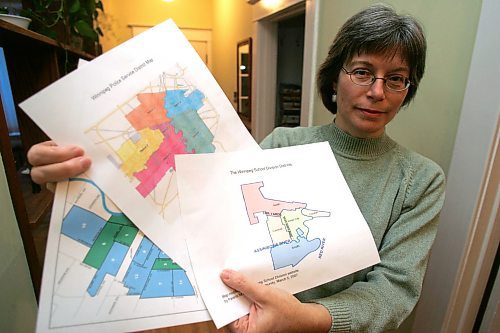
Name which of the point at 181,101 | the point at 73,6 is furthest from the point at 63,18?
Answer: the point at 181,101

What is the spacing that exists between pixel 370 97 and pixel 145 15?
3998 mm

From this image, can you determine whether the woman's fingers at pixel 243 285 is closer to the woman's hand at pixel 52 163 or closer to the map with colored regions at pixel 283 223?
the map with colored regions at pixel 283 223

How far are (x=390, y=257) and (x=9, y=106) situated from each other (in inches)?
49.5

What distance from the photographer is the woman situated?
1.43 ft

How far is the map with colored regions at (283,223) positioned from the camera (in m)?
0.45

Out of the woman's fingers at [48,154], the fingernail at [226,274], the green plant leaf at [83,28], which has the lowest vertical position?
the fingernail at [226,274]

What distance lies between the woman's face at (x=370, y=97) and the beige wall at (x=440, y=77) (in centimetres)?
37

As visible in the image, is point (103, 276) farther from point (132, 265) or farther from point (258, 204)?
point (258, 204)

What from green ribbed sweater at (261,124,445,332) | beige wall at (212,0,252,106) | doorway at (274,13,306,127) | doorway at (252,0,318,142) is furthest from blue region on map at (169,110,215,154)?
beige wall at (212,0,252,106)

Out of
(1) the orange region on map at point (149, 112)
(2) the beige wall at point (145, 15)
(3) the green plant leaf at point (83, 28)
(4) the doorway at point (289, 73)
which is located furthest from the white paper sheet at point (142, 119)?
(2) the beige wall at point (145, 15)

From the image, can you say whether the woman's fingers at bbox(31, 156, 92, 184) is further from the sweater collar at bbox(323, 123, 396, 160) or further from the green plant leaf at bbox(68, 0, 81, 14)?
the green plant leaf at bbox(68, 0, 81, 14)

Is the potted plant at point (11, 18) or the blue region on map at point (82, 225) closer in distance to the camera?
the blue region on map at point (82, 225)

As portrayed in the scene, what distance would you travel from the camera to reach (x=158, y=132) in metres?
0.44

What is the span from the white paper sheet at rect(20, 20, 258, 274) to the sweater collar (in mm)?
330
